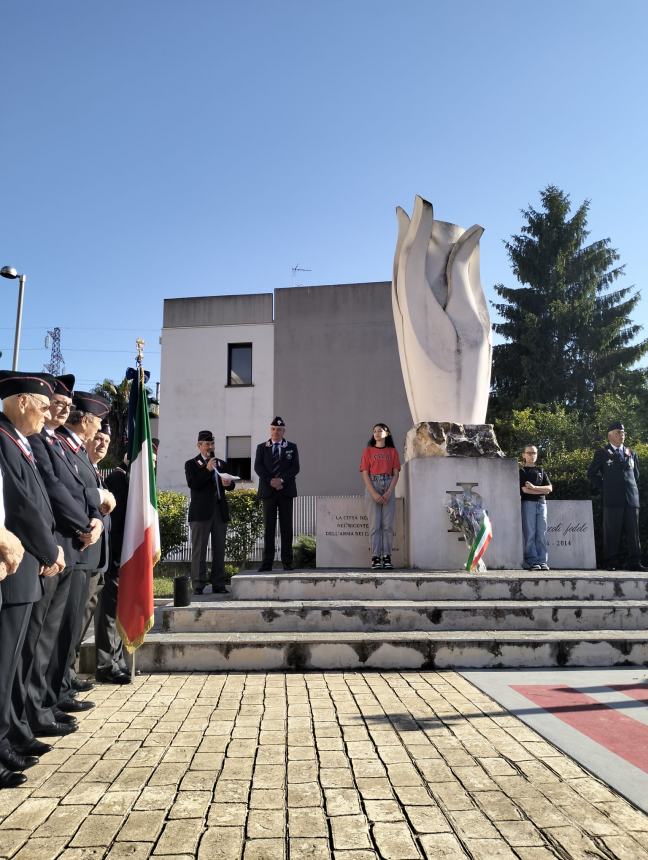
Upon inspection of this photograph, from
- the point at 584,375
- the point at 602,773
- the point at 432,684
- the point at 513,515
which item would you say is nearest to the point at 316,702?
the point at 432,684

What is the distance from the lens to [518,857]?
2.12 metres

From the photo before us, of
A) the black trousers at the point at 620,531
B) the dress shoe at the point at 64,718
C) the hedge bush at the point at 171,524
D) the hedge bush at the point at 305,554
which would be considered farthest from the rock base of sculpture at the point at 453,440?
the hedge bush at the point at 171,524

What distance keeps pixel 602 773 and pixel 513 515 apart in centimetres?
491

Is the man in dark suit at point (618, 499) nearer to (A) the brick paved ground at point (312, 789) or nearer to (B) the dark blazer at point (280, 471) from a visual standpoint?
(B) the dark blazer at point (280, 471)

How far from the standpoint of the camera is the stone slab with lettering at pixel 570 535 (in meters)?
8.27

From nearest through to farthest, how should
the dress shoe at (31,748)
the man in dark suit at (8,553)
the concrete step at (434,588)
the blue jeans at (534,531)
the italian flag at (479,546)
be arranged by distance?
the man in dark suit at (8,553) < the dress shoe at (31,748) < the concrete step at (434,588) < the italian flag at (479,546) < the blue jeans at (534,531)

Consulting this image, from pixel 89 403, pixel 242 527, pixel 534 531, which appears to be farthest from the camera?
pixel 242 527

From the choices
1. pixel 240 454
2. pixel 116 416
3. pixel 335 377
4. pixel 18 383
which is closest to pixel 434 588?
A: pixel 18 383

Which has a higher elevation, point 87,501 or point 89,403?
point 89,403

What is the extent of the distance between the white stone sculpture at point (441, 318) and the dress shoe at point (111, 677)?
498 cm

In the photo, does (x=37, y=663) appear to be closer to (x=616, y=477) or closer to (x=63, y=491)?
(x=63, y=491)

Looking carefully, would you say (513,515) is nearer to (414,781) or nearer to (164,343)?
(414,781)

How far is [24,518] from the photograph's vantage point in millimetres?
3123

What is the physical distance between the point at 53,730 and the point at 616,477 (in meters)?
7.15
